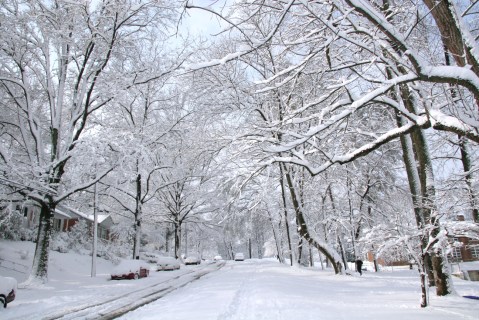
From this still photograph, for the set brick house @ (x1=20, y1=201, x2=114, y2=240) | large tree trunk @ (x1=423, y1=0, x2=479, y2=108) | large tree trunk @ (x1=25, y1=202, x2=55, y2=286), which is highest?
brick house @ (x1=20, y1=201, x2=114, y2=240)

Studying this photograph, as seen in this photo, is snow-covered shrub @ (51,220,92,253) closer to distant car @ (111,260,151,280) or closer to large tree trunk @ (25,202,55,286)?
distant car @ (111,260,151,280)

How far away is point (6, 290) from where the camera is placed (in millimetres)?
9836

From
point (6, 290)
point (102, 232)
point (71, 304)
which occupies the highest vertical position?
point (102, 232)

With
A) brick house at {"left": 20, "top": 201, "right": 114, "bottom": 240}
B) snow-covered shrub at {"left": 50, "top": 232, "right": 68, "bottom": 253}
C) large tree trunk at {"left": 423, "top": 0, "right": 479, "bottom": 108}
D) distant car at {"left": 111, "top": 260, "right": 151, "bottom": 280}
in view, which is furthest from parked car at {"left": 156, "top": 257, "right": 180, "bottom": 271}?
large tree trunk at {"left": 423, "top": 0, "right": 479, "bottom": 108}

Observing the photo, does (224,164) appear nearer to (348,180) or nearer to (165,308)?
(165,308)

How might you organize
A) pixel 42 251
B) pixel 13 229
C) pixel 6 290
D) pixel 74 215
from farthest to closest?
pixel 74 215, pixel 13 229, pixel 42 251, pixel 6 290

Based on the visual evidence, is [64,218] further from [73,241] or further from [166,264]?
[166,264]

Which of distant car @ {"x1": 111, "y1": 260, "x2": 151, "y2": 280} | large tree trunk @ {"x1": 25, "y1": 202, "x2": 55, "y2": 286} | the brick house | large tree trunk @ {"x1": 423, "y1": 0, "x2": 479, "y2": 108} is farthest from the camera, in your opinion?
the brick house

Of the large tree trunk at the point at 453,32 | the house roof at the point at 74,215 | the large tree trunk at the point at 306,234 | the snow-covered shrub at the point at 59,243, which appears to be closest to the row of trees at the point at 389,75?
the large tree trunk at the point at 453,32

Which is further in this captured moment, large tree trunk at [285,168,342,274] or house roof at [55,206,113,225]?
house roof at [55,206,113,225]

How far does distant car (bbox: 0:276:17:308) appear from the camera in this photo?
970cm

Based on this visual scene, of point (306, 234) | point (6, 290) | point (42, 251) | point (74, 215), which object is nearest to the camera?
point (6, 290)

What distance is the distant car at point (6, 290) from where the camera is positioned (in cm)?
970

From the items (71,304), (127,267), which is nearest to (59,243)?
(127,267)
